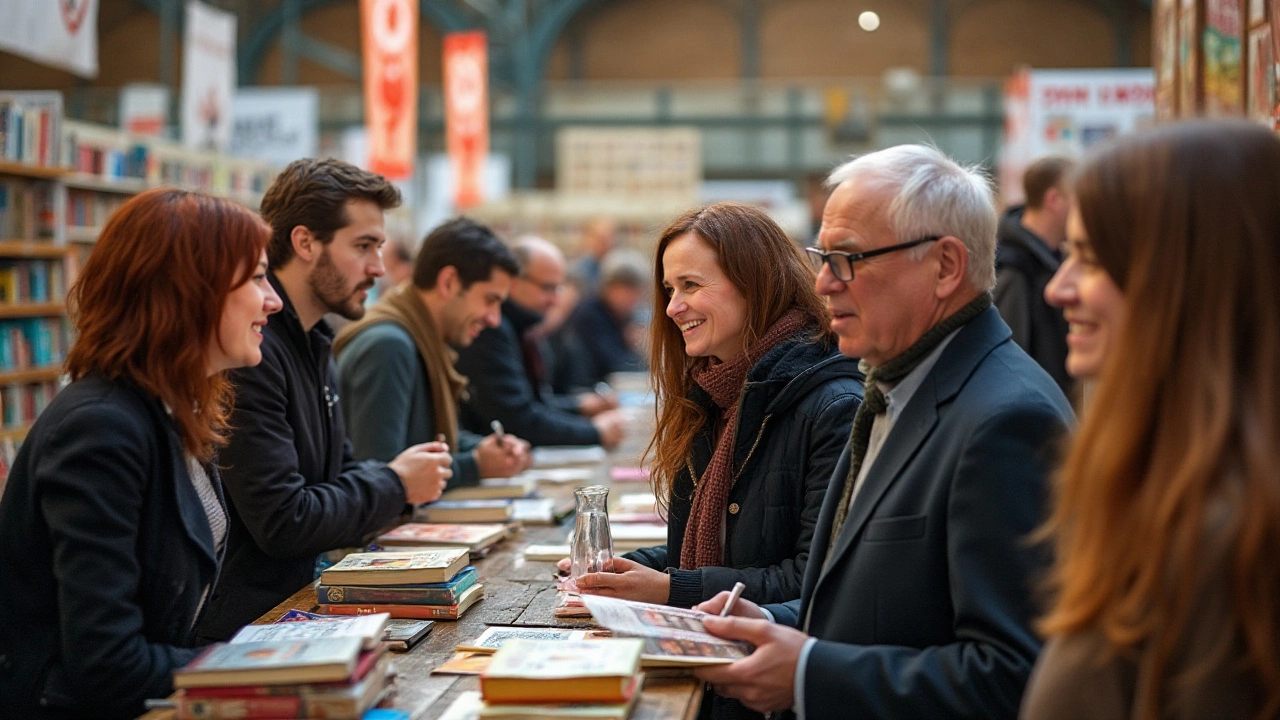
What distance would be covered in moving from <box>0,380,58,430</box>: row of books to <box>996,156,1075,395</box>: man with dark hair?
524 cm

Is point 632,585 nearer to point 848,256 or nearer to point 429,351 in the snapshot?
point 848,256

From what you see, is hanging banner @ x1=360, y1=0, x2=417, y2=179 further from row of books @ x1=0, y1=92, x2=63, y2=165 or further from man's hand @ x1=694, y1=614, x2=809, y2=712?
man's hand @ x1=694, y1=614, x2=809, y2=712

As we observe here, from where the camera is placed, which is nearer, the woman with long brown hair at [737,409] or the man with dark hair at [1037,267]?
the woman with long brown hair at [737,409]

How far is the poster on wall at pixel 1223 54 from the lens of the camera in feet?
11.8

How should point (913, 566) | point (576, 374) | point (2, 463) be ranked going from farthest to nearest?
1. point (576, 374)
2. point (2, 463)
3. point (913, 566)

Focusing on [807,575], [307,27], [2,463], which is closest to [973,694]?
[807,575]

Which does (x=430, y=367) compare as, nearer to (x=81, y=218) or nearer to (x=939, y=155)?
(x=939, y=155)

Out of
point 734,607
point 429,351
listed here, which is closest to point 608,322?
point 429,351

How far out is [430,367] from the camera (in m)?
3.98

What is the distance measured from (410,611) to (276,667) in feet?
2.50

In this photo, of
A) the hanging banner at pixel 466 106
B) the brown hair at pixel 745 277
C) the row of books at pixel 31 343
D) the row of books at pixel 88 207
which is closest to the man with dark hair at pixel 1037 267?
the brown hair at pixel 745 277

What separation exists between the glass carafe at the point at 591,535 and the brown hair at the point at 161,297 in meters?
0.79

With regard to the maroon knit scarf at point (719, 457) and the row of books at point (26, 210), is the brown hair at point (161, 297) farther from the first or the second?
the row of books at point (26, 210)

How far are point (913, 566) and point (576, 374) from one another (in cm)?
650
